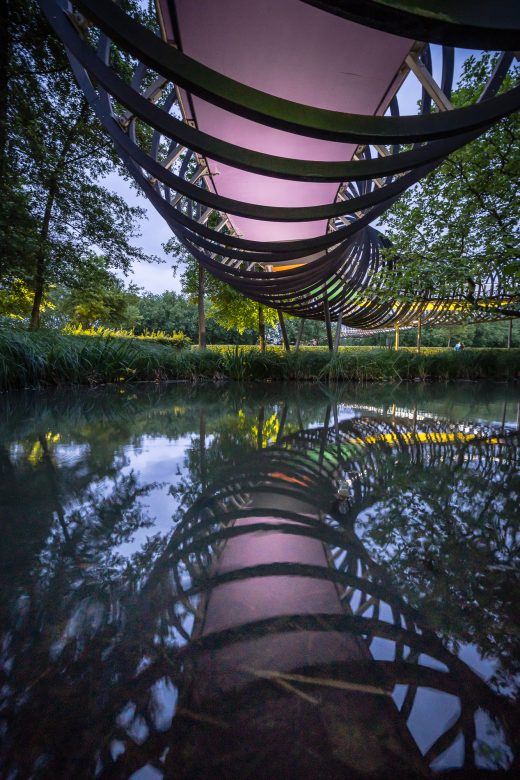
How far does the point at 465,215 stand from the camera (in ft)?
18.5

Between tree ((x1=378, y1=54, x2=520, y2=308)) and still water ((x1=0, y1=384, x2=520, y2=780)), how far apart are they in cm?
441

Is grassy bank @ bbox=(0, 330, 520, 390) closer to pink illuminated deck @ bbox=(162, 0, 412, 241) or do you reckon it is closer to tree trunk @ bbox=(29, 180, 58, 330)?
tree trunk @ bbox=(29, 180, 58, 330)

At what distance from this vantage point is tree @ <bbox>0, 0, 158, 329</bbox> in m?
6.26

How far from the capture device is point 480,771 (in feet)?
1.20

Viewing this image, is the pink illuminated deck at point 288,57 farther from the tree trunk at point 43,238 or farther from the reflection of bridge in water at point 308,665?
the tree trunk at point 43,238

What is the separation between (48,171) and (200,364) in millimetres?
5163

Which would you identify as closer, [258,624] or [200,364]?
[258,624]

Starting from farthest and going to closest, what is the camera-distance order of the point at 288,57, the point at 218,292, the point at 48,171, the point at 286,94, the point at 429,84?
1. the point at 218,292
2. the point at 48,171
3. the point at 286,94
4. the point at 288,57
5. the point at 429,84

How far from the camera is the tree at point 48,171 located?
6.26m

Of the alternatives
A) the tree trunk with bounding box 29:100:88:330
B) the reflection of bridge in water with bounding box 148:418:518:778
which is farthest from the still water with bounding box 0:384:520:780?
the tree trunk with bounding box 29:100:88:330

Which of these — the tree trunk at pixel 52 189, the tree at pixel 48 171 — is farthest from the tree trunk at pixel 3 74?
the tree trunk at pixel 52 189

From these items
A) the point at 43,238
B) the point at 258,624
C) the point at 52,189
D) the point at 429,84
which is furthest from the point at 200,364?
the point at 258,624

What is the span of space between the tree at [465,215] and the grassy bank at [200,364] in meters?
1.67

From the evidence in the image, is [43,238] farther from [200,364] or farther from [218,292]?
[218,292]
